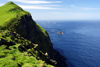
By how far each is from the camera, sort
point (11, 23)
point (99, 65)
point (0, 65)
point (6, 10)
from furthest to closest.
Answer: point (99, 65) < point (6, 10) < point (11, 23) < point (0, 65)

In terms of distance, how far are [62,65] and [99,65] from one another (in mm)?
36043

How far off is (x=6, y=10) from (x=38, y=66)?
228ft

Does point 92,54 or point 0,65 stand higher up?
point 0,65

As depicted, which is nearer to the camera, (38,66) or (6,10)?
(38,66)

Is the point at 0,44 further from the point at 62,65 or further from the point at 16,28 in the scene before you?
the point at 62,65

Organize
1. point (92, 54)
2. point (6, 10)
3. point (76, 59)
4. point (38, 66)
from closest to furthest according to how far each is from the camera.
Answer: point (38, 66) < point (6, 10) < point (76, 59) < point (92, 54)

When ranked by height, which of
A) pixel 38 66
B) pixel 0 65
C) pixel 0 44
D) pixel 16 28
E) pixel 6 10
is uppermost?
pixel 6 10

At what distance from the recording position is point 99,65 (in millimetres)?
73625

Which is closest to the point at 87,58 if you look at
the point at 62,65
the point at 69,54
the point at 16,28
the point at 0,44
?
the point at 69,54

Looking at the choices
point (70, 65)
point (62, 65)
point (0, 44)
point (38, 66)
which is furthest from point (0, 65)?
point (70, 65)

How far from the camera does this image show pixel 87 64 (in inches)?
2972

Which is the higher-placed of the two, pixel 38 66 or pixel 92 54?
pixel 38 66

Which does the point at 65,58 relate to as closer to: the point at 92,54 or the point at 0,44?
the point at 92,54

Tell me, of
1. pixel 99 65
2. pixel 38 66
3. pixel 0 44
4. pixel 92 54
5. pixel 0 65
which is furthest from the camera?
pixel 92 54
